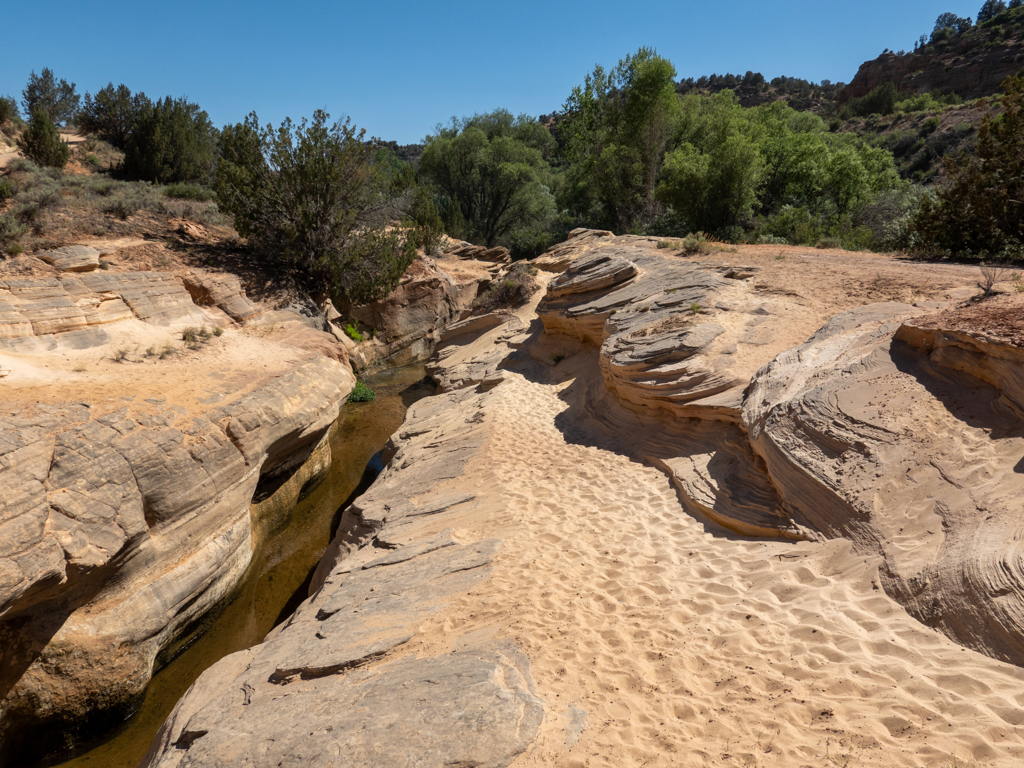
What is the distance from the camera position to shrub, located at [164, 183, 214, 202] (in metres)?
17.6

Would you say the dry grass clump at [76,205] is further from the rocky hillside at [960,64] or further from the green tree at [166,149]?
the rocky hillside at [960,64]

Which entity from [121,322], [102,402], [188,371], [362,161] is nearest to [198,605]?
[102,402]

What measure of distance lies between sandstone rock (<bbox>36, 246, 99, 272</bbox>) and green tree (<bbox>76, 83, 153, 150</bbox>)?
15707mm

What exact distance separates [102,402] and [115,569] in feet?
7.94

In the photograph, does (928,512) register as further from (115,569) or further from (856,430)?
(115,569)

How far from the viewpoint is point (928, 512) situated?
473 cm

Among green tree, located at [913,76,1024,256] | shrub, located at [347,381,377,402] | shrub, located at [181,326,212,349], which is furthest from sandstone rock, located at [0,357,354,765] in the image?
green tree, located at [913,76,1024,256]

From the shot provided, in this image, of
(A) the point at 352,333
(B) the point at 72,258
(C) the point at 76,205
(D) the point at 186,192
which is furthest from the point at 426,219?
(B) the point at 72,258

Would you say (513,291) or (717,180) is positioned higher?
(717,180)

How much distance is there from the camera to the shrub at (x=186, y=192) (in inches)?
693

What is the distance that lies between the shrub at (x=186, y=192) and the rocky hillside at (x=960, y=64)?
54.6 m

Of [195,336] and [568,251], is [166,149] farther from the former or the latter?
[568,251]

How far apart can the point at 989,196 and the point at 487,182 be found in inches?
1014

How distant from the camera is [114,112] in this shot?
2242 cm
